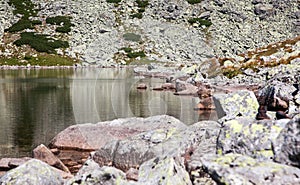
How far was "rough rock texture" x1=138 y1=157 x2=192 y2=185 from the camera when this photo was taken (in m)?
7.84

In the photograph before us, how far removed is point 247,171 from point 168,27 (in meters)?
106

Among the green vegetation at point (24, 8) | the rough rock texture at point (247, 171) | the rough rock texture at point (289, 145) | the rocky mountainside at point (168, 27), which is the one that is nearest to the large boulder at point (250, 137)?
the rough rock texture at point (289, 145)

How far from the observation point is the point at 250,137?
7.98 m

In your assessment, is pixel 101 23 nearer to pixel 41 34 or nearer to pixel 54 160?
pixel 41 34

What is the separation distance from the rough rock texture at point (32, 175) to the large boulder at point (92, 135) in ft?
19.3

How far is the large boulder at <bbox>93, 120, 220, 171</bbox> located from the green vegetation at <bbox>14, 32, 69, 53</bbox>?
86.3 m

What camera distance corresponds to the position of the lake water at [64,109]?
65.4ft

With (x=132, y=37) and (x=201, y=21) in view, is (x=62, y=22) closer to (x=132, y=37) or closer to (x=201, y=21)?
(x=132, y=37)

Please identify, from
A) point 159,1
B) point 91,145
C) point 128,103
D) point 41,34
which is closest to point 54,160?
point 91,145

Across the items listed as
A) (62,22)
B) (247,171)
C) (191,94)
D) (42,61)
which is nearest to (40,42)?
(42,61)

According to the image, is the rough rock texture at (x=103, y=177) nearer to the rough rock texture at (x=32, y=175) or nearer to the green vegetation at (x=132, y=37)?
the rough rock texture at (x=32, y=175)

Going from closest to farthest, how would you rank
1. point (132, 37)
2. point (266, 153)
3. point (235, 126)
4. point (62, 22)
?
point (266, 153) → point (235, 126) → point (132, 37) → point (62, 22)

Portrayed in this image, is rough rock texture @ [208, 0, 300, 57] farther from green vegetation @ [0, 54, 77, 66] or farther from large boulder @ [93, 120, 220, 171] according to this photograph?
large boulder @ [93, 120, 220, 171]

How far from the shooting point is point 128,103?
31578 millimetres
